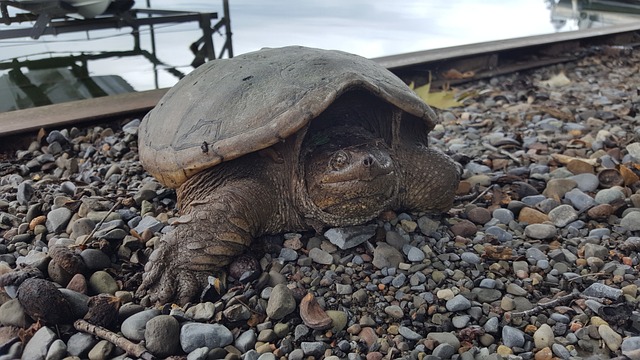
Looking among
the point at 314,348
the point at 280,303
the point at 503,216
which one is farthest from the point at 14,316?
the point at 503,216

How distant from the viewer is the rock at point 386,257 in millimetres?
2068

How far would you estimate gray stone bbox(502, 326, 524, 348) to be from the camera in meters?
1.70

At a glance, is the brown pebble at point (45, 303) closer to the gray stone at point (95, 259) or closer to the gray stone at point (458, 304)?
the gray stone at point (95, 259)

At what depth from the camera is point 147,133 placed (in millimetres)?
2656

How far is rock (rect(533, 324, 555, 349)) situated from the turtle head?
0.74m

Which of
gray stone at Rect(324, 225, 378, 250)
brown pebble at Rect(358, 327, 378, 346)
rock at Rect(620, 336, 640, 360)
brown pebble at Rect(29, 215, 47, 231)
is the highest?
gray stone at Rect(324, 225, 378, 250)

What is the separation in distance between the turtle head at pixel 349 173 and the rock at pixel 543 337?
739 millimetres

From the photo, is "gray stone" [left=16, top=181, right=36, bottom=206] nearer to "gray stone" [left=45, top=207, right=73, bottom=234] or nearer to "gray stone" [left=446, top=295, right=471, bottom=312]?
"gray stone" [left=45, top=207, right=73, bottom=234]

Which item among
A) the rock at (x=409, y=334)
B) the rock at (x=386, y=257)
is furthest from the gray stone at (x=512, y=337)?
the rock at (x=386, y=257)

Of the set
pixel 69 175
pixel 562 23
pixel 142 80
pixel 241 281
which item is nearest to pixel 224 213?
pixel 241 281

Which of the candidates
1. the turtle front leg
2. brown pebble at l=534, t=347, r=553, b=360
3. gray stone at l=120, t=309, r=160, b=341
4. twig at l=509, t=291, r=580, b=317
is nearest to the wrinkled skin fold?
the turtle front leg

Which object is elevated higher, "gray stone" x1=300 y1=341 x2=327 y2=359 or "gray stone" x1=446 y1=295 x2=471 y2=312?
"gray stone" x1=446 y1=295 x2=471 y2=312

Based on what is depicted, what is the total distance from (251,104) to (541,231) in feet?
4.32

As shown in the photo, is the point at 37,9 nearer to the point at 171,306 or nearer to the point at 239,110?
the point at 239,110
